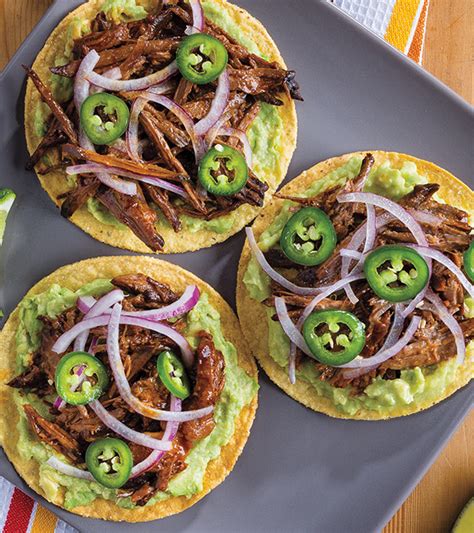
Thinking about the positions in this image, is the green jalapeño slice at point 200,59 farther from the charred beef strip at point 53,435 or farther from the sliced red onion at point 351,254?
the charred beef strip at point 53,435

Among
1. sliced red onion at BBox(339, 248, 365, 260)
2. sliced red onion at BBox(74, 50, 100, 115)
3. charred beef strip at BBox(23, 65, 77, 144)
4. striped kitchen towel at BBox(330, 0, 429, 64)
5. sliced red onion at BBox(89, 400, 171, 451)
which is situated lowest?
sliced red onion at BBox(89, 400, 171, 451)

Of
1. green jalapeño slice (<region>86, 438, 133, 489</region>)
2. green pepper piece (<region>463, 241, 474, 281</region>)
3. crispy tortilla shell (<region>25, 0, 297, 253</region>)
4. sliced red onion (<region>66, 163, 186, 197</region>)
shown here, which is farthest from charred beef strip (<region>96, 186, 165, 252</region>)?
green pepper piece (<region>463, 241, 474, 281</region>)

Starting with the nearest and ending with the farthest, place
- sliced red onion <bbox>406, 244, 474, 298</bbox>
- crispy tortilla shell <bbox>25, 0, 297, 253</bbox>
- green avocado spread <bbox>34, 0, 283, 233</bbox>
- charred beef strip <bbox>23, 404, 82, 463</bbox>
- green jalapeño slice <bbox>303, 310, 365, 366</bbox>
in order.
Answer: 1. green jalapeño slice <bbox>303, 310, 365, 366</bbox>
2. sliced red onion <bbox>406, 244, 474, 298</bbox>
3. charred beef strip <bbox>23, 404, 82, 463</bbox>
4. green avocado spread <bbox>34, 0, 283, 233</bbox>
5. crispy tortilla shell <bbox>25, 0, 297, 253</bbox>

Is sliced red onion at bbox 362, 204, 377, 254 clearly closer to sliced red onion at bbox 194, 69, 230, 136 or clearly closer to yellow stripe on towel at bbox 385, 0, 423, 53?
sliced red onion at bbox 194, 69, 230, 136

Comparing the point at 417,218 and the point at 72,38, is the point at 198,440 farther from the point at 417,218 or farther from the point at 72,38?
the point at 72,38

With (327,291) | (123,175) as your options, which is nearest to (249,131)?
(123,175)

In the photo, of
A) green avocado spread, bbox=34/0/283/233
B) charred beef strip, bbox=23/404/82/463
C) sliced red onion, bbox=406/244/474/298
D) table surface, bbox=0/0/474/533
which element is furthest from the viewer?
table surface, bbox=0/0/474/533

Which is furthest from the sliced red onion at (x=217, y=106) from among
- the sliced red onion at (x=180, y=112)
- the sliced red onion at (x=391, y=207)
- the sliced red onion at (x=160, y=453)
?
the sliced red onion at (x=160, y=453)
